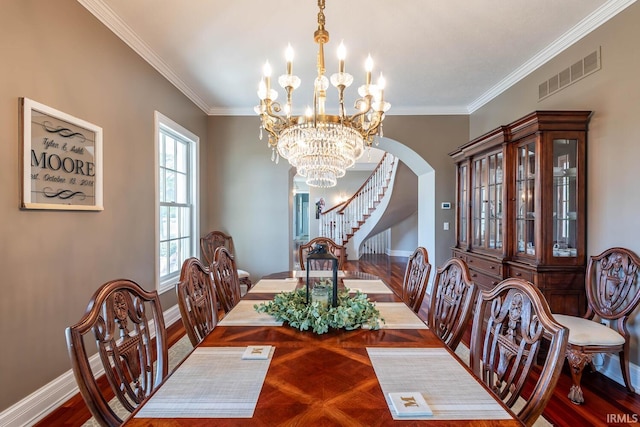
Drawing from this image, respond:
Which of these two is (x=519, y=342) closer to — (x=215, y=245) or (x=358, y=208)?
(x=215, y=245)

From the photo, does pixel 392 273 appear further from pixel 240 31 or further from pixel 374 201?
pixel 240 31

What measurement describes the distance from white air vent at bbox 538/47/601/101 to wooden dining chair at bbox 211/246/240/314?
343 cm

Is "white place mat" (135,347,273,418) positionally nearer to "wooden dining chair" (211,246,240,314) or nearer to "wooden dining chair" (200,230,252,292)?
"wooden dining chair" (211,246,240,314)

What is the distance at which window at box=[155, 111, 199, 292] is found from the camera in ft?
11.6

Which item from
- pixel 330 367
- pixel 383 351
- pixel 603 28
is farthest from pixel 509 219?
pixel 330 367

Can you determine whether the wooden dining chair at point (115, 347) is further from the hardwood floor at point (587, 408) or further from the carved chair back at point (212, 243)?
the carved chair back at point (212, 243)

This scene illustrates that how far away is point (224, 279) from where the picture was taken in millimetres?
2262

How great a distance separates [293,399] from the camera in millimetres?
958

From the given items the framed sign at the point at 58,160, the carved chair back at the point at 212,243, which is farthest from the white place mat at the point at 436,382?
the carved chair back at the point at 212,243

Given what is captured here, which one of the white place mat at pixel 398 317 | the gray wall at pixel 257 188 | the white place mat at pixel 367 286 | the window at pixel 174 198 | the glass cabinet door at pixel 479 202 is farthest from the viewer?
the gray wall at pixel 257 188

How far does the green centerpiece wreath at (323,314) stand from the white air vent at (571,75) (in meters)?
2.88

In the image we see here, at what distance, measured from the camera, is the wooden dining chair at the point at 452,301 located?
1618 mm

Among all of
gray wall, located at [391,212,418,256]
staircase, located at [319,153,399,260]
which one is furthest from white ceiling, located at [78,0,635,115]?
gray wall, located at [391,212,418,256]

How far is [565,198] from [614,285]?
81 cm
